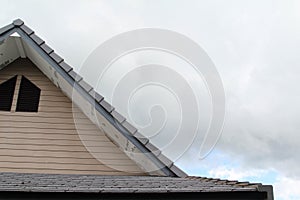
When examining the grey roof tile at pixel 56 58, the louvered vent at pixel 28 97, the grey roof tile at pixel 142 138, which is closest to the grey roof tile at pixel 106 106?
the grey roof tile at pixel 142 138

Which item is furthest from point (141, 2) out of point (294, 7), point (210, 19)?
point (294, 7)

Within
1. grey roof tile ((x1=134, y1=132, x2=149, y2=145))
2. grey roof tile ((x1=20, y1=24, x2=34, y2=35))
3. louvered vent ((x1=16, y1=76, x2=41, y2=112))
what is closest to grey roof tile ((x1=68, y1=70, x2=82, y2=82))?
louvered vent ((x1=16, y1=76, x2=41, y2=112))

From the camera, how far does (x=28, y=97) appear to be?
520cm

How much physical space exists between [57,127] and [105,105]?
114 cm

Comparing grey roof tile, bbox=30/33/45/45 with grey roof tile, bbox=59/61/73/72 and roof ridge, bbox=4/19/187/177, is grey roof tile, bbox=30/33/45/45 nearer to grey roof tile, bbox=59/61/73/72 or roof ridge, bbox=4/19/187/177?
roof ridge, bbox=4/19/187/177

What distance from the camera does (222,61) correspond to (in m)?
8.27

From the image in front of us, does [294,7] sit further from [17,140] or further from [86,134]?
[17,140]

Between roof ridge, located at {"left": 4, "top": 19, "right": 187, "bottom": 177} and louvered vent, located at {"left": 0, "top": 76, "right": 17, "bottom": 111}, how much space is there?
2.94 feet

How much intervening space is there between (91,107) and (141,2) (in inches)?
158

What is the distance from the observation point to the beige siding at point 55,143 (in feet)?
15.0

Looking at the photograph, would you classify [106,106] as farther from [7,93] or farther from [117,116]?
[7,93]

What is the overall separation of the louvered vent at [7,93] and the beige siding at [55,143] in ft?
0.31

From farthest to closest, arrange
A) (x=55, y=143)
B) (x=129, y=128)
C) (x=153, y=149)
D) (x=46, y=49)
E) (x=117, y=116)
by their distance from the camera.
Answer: (x=46, y=49), (x=55, y=143), (x=117, y=116), (x=129, y=128), (x=153, y=149)

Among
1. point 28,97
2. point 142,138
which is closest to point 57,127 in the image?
point 28,97
